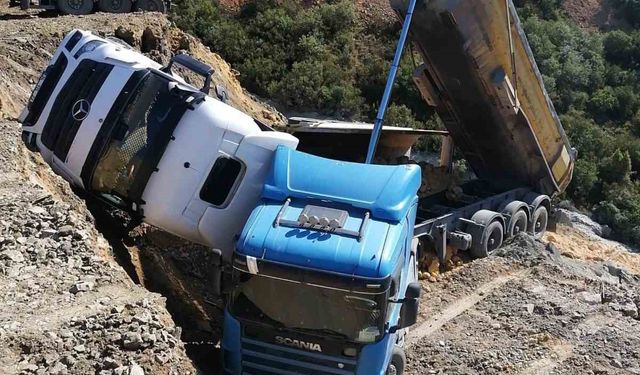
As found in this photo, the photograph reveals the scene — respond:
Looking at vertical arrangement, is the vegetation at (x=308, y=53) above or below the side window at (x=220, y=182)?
below

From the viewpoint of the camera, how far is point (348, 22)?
25.7 meters

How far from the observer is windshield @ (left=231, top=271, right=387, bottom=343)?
5.37 meters

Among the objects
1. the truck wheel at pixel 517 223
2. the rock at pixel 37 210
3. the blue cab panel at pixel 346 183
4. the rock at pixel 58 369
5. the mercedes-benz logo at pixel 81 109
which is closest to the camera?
the rock at pixel 58 369

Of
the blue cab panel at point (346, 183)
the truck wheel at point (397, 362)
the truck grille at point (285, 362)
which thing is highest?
the blue cab panel at point (346, 183)

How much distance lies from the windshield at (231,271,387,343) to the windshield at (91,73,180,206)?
196 centimetres

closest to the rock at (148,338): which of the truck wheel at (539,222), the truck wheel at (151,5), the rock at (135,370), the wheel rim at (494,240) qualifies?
the rock at (135,370)

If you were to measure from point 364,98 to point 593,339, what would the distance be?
15.3m

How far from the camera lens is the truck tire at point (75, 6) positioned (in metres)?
17.4

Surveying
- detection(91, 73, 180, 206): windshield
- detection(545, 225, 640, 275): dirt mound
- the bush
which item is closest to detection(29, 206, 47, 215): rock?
detection(91, 73, 180, 206): windshield

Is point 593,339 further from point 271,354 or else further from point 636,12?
point 636,12

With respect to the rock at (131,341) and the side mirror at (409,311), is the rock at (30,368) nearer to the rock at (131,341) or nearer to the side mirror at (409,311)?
the rock at (131,341)

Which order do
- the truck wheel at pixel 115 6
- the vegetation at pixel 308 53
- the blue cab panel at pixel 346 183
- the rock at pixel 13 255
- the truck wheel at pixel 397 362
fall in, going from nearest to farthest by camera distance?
1. the rock at pixel 13 255
2. the blue cab panel at pixel 346 183
3. the truck wheel at pixel 397 362
4. the truck wheel at pixel 115 6
5. the vegetation at pixel 308 53

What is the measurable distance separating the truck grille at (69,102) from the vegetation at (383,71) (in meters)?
12.8

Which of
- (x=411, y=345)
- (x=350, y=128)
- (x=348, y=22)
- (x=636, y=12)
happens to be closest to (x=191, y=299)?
(x=411, y=345)
